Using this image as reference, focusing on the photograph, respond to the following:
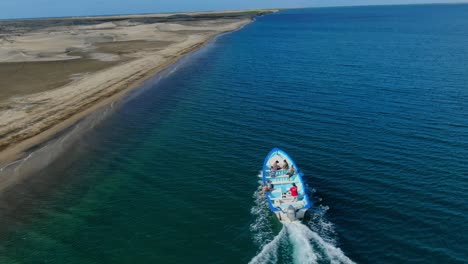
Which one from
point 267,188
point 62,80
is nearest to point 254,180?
point 267,188

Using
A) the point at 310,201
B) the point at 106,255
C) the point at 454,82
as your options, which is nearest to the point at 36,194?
the point at 106,255

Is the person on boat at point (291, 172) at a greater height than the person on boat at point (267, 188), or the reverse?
the person on boat at point (291, 172)

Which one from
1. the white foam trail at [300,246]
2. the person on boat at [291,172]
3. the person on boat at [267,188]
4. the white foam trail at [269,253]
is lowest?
the white foam trail at [269,253]

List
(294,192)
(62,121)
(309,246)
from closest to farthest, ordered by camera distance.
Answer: (309,246), (294,192), (62,121)

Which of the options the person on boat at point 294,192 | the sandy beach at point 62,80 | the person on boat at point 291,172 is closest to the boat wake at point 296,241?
the person on boat at point 294,192

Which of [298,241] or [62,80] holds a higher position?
[62,80]

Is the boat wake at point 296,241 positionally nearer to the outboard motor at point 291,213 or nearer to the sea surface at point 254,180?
the sea surface at point 254,180

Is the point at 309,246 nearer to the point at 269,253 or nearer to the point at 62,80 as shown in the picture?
the point at 269,253

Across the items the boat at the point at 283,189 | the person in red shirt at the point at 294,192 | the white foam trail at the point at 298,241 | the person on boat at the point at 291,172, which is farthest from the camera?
the person on boat at the point at 291,172
